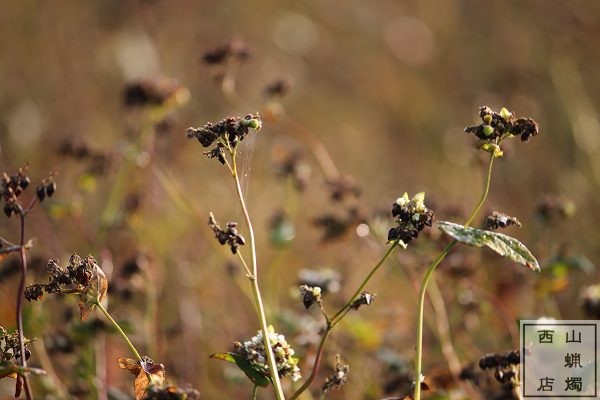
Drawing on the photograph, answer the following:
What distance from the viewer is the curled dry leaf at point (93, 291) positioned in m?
1.34

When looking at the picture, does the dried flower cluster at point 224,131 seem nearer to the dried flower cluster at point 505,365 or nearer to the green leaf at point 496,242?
the green leaf at point 496,242

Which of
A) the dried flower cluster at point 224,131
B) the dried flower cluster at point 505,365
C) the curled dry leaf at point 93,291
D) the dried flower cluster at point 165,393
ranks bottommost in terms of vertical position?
the dried flower cluster at point 165,393

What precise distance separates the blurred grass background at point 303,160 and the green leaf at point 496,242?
2.61 ft

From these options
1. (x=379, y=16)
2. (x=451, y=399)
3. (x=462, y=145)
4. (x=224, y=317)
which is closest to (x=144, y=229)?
(x=224, y=317)

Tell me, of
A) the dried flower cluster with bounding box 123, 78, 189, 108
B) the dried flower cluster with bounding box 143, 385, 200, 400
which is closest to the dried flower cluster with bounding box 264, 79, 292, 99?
the dried flower cluster with bounding box 123, 78, 189, 108

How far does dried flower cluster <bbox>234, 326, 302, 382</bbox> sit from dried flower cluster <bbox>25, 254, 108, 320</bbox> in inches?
10.4

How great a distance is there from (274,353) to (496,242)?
0.43 m

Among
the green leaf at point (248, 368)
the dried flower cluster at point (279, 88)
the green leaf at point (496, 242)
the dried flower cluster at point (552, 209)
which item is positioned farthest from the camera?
the dried flower cluster at point (279, 88)

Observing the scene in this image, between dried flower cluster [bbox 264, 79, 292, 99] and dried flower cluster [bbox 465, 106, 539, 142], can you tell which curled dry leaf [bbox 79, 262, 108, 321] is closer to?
dried flower cluster [bbox 465, 106, 539, 142]

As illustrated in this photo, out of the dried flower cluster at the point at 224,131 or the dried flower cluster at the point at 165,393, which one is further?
the dried flower cluster at the point at 224,131

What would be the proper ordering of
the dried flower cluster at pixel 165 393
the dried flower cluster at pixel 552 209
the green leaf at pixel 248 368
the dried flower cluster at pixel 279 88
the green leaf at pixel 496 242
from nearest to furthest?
the dried flower cluster at pixel 165 393
the green leaf at pixel 496 242
the green leaf at pixel 248 368
the dried flower cluster at pixel 552 209
the dried flower cluster at pixel 279 88

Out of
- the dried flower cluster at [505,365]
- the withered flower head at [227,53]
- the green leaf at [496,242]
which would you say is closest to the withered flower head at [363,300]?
the green leaf at [496,242]

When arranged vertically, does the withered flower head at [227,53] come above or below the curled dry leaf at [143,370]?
above

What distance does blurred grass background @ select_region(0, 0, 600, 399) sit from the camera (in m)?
2.39
